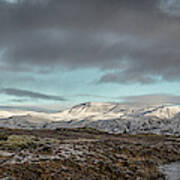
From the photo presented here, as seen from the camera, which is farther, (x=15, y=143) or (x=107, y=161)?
(x=15, y=143)

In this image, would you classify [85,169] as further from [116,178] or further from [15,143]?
[15,143]

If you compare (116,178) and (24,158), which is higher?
(24,158)

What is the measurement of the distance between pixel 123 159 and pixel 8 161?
1034 cm

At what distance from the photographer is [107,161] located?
22.1 m

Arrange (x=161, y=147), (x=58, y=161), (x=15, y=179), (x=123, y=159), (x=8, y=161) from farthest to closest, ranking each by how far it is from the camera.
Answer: (x=161, y=147)
(x=123, y=159)
(x=58, y=161)
(x=8, y=161)
(x=15, y=179)

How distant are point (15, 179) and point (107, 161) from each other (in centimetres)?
902

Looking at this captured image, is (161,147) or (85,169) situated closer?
(85,169)

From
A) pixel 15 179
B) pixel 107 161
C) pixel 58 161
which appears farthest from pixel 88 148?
pixel 15 179

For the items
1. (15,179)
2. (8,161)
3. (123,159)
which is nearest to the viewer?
(15,179)

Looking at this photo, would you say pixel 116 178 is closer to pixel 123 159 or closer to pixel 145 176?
pixel 145 176

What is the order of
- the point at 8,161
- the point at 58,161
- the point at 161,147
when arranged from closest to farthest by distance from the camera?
the point at 8,161 → the point at 58,161 → the point at 161,147

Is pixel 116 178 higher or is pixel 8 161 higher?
pixel 8 161

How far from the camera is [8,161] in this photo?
18.6 meters

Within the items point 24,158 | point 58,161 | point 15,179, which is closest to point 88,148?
point 58,161
